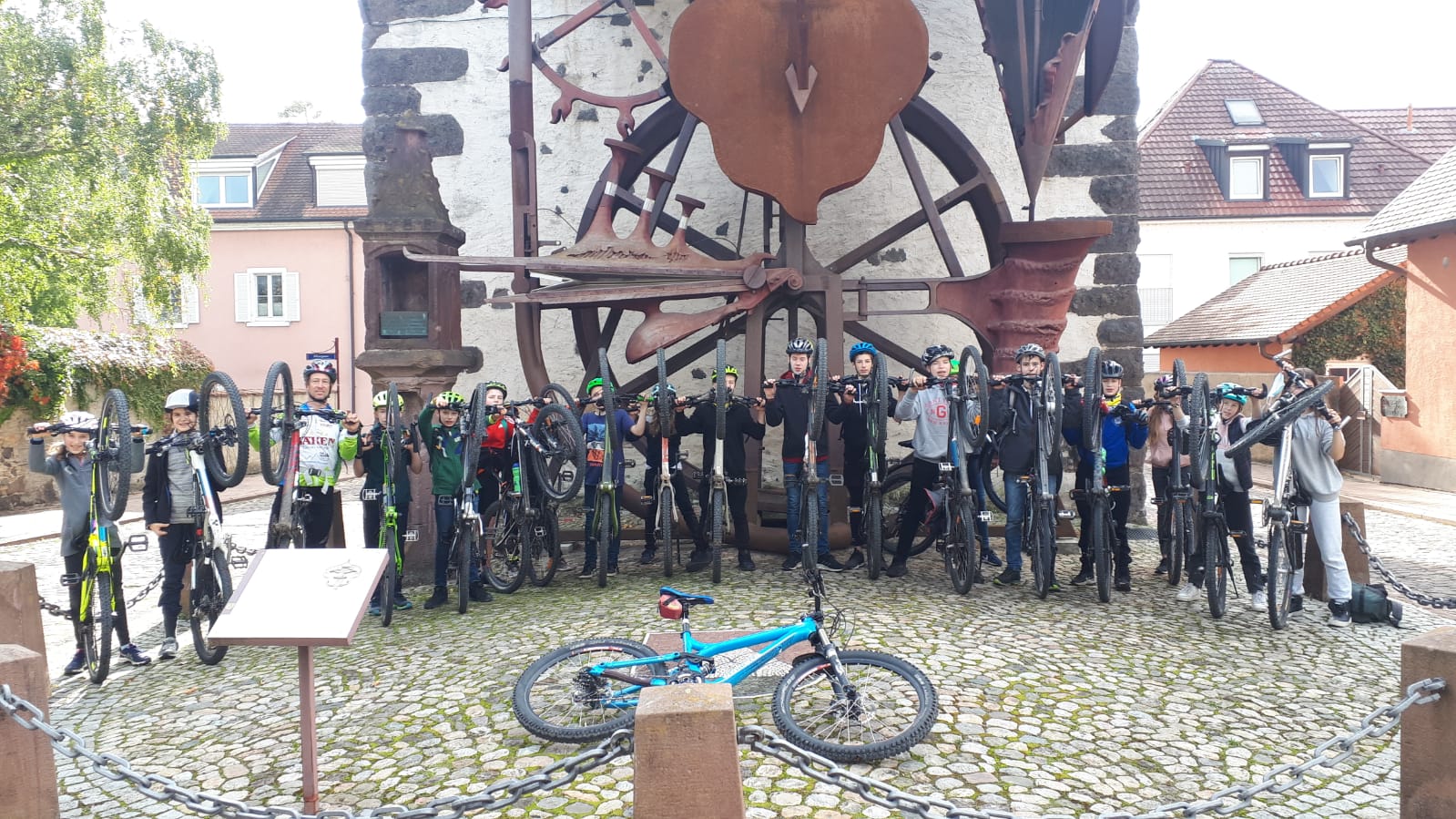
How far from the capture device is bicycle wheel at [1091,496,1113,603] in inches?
244

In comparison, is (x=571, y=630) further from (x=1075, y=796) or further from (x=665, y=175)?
(x=665, y=175)

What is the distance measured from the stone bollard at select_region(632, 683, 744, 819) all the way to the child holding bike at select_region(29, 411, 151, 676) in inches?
159

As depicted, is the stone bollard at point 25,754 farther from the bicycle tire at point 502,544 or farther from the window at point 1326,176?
the window at point 1326,176

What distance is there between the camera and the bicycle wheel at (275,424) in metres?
5.44

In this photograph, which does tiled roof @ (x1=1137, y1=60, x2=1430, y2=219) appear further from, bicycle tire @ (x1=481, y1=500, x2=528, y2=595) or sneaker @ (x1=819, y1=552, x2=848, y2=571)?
bicycle tire @ (x1=481, y1=500, x2=528, y2=595)

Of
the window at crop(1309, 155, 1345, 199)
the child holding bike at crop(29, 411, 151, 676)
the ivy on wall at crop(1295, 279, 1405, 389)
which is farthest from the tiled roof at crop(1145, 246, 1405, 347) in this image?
the child holding bike at crop(29, 411, 151, 676)

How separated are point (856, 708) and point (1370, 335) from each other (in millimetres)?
17030

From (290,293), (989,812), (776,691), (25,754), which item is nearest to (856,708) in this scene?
(776,691)

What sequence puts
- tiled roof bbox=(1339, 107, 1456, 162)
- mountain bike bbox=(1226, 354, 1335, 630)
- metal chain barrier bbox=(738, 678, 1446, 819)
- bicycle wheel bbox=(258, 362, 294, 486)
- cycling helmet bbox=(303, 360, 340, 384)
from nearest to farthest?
metal chain barrier bbox=(738, 678, 1446, 819), bicycle wheel bbox=(258, 362, 294, 486), mountain bike bbox=(1226, 354, 1335, 630), cycling helmet bbox=(303, 360, 340, 384), tiled roof bbox=(1339, 107, 1456, 162)

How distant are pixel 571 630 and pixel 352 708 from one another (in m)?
1.27

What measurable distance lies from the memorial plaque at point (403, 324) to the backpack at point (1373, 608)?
6.10 metres

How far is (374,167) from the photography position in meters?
8.45

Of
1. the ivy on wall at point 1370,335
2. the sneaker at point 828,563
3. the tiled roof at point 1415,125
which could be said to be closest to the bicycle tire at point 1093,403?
the sneaker at point 828,563

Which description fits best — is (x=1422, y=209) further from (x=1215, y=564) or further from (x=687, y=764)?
(x=687, y=764)
